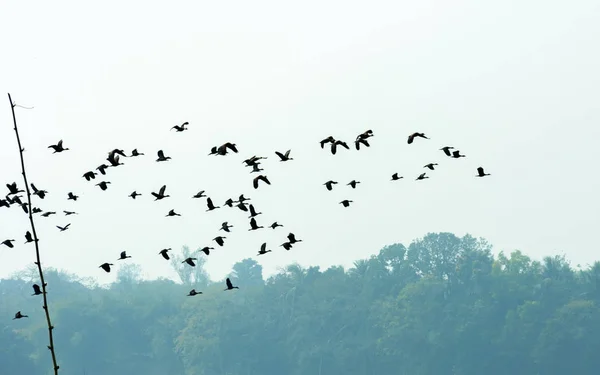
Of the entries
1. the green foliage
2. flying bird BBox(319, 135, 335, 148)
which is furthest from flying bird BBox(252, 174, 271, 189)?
the green foliage

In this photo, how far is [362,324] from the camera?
124 m

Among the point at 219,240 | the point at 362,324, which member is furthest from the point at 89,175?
the point at 362,324

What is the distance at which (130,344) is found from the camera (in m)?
134

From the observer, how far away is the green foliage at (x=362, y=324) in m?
113

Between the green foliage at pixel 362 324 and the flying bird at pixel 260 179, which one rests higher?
the green foliage at pixel 362 324

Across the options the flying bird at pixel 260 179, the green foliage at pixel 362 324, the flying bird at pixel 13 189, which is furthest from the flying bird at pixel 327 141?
the green foliage at pixel 362 324

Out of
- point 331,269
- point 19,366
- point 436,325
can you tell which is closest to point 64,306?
point 19,366

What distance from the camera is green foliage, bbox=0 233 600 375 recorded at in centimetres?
11288

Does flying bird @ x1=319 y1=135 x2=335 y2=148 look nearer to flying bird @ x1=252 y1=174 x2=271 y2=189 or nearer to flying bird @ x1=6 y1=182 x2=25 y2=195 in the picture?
flying bird @ x1=252 y1=174 x2=271 y2=189

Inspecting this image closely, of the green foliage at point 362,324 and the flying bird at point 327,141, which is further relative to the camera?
the green foliage at point 362,324

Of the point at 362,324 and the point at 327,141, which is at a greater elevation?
the point at 362,324

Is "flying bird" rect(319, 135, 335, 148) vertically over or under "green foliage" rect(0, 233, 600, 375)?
under

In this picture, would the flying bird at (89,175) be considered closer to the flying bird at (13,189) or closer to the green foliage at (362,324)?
the flying bird at (13,189)

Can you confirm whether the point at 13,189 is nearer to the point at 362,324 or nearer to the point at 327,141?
the point at 327,141
